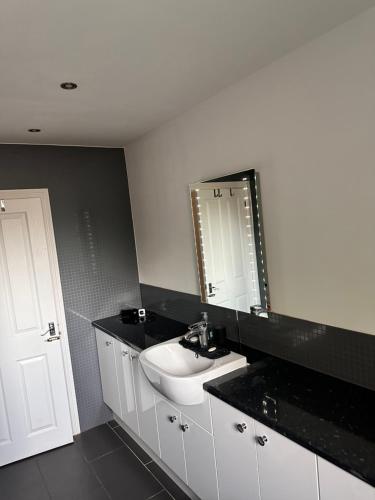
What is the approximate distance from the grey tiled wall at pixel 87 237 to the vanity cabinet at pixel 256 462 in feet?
5.60

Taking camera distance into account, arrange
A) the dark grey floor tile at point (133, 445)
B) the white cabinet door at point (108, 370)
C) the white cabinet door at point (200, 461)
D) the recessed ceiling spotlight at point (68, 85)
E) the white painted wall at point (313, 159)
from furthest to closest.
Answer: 1. the white cabinet door at point (108, 370)
2. the dark grey floor tile at point (133, 445)
3. the white cabinet door at point (200, 461)
4. the recessed ceiling spotlight at point (68, 85)
5. the white painted wall at point (313, 159)

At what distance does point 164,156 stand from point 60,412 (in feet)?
7.40

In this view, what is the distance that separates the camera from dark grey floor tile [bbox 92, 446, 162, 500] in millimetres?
2441

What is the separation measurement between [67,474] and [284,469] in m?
1.92

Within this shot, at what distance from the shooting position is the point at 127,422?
2977mm

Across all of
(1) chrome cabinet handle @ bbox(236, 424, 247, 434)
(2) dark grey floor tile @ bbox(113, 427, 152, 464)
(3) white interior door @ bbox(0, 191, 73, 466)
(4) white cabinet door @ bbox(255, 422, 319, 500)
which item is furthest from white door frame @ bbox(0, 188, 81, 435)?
(4) white cabinet door @ bbox(255, 422, 319, 500)

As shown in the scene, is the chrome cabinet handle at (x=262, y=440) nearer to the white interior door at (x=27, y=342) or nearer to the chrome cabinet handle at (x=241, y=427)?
the chrome cabinet handle at (x=241, y=427)

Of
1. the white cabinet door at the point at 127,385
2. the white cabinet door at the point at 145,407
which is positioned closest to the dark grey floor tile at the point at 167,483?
the white cabinet door at the point at 145,407

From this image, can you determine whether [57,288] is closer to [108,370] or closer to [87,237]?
[87,237]

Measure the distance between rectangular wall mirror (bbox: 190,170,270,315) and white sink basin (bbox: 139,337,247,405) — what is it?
14.3 inches

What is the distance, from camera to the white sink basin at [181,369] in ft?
6.18

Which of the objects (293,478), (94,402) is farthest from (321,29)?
(94,402)

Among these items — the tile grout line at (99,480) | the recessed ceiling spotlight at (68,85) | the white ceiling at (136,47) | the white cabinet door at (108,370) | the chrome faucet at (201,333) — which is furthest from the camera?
the white cabinet door at (108,370)

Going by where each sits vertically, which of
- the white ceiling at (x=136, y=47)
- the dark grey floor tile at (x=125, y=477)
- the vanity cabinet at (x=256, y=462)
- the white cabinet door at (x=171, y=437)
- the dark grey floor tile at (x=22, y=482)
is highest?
the white ceiling at (x=136, y=47)
